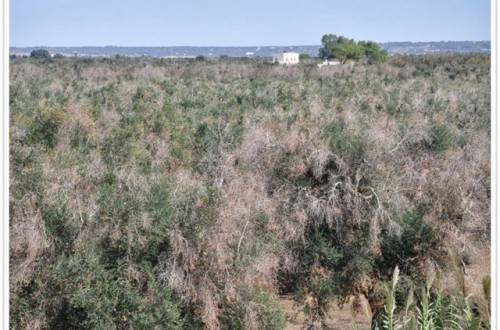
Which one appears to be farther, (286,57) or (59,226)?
(286,57)

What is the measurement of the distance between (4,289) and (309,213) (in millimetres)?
10233

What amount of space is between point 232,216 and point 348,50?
217 ft

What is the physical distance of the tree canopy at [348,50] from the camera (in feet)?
236

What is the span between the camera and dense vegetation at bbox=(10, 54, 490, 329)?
9.72m

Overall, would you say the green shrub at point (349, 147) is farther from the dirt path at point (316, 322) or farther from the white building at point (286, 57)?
the white building at point (286, 57)

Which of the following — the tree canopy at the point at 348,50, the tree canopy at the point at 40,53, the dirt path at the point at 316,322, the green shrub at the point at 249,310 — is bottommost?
the dirt path at the point at 316,322

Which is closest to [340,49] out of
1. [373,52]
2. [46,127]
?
[373,52]

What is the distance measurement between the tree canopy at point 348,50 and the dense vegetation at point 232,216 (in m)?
54.1

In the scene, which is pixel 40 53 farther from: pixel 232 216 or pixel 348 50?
pixel 348 50

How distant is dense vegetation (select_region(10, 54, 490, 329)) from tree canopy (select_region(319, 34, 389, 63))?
54.1 metres

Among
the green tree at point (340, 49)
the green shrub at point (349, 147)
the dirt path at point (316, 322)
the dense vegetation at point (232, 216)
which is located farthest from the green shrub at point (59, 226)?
the green tree at point (340, 49)

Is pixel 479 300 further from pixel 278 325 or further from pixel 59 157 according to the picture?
pixel 59 157

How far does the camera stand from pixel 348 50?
7462cm

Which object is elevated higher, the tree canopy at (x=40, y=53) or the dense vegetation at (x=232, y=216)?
the tree canopy at (x=40, y=53)
